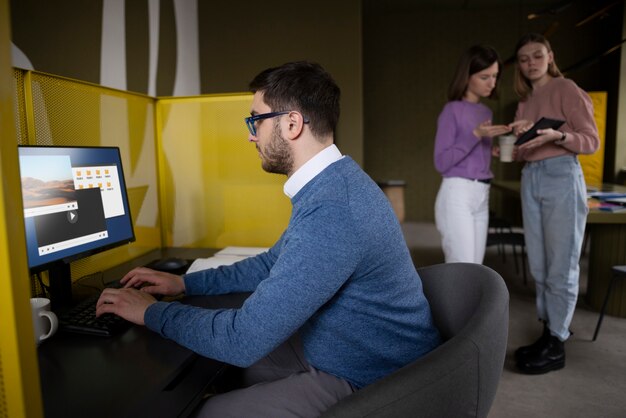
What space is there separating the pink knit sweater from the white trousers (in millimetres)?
303

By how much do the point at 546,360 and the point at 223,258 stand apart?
5.57ft

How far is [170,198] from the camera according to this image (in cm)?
224

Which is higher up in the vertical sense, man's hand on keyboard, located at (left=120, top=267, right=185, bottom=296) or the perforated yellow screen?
the perforated yellow screen

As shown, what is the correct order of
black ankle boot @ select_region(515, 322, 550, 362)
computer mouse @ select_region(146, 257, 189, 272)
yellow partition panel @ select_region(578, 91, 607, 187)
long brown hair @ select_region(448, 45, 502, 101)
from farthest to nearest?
yellow partition panel @ select_region(578, 91, 607, 187)
black ankle boot @ select_region(515, 322, 550, 362)
long brown hair @ select_region(448, 45, 502, 101)
computer mouse @ select_region(146, 257, 189, 272)

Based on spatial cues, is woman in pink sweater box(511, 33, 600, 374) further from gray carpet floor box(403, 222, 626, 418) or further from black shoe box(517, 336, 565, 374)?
gray carpet floor box(403, 222, 626, 418)

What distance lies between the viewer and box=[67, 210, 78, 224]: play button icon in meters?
1.36

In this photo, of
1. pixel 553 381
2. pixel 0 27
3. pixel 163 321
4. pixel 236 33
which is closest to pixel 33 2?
pixel 236 33

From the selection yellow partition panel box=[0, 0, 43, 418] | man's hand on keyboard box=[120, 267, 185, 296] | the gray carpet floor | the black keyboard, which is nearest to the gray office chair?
yellow partition panel box=[0, 0, 43, 418]

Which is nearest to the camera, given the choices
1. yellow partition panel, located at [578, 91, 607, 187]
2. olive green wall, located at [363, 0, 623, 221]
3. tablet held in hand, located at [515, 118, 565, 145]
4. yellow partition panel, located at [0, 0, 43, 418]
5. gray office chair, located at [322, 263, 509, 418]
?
yellow partition panel, located at [0, 0, 43, 418]

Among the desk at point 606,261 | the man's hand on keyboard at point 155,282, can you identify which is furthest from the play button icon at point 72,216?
the desk at point 606,261

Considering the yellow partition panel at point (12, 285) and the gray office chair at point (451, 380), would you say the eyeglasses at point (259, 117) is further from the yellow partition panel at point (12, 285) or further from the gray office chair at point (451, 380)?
the yellow partition panel at point (12, 285)

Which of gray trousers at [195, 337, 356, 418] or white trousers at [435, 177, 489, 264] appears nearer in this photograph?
gray trousers at [195, 337, 356, 418]

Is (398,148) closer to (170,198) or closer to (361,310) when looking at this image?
(170,198)

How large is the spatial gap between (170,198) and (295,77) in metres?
1.30
